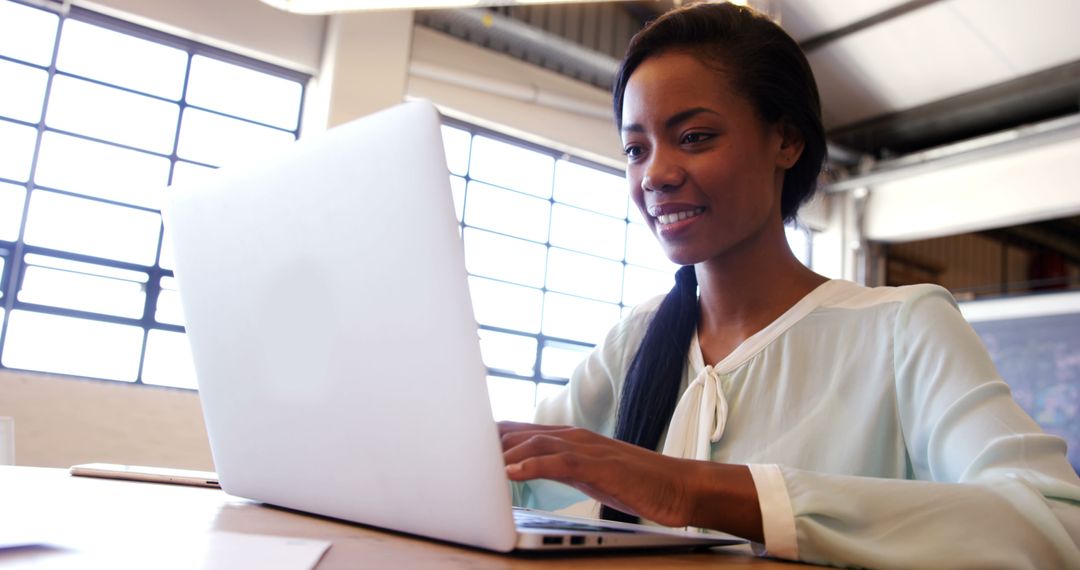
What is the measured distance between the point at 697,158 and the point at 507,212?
4.53 m

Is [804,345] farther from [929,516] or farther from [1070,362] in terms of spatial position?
[1070,362]

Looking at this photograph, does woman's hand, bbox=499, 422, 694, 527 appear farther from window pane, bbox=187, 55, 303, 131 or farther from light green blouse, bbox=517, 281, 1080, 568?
window pane, bbox=187, 55, 303, 131

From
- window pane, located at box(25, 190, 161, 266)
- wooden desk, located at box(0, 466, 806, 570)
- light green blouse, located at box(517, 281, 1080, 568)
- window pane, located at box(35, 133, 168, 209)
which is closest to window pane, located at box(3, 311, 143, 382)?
window pane, located at box(25, 190, 161, 266)

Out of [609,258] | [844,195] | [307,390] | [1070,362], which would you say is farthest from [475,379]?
[844,195]

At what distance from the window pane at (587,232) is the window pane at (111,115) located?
8.30 feet

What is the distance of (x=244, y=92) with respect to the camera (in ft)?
15.8

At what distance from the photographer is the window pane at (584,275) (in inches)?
229

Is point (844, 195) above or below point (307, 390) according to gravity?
above

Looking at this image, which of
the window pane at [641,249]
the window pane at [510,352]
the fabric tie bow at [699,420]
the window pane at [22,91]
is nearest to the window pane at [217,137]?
the window pane at [22,91]

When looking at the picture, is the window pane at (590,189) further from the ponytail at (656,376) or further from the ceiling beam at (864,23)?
the ponytail at (656,376)

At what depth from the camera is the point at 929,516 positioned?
26.8 inches

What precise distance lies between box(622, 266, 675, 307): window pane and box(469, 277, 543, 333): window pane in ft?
2.71

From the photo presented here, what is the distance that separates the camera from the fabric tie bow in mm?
1133

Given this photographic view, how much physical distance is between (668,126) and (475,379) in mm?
749
